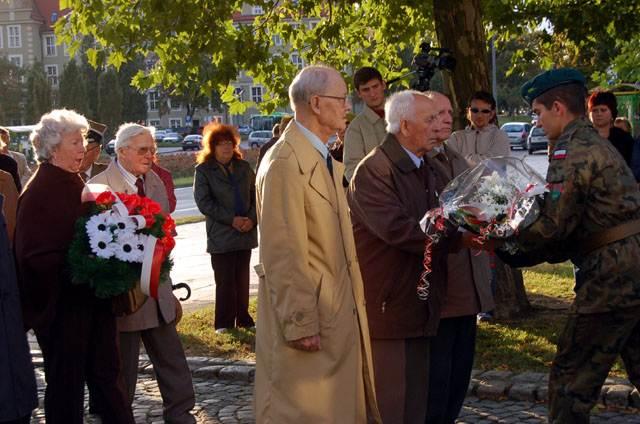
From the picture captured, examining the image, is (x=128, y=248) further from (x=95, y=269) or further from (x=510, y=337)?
(x=510, y=337)

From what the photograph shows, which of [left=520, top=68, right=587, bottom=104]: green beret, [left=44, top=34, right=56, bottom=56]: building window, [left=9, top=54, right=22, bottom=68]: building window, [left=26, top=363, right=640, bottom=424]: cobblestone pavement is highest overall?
[left=44, top=34, right=56, bottom=56]: building window

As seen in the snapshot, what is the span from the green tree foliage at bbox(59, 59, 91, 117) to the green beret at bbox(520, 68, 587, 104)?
3412 inches

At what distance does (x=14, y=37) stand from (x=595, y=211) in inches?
5161

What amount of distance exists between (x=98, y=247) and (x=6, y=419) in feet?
3.99

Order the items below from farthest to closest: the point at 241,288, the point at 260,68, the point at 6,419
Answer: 1. the point at 260,68
2. the point at 241,288
3. the point at 6,419

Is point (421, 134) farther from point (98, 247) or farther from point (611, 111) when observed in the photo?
point (611, 111)

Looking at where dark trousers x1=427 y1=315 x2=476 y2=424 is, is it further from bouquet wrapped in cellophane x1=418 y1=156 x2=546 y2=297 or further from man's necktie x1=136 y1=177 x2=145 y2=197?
man's necktie x1=136 y1=177 x2=145 y2=197

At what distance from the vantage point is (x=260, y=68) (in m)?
13.8

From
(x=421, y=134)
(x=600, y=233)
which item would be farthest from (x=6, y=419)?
(x=600, y=233)

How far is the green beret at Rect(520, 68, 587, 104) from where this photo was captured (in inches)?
219

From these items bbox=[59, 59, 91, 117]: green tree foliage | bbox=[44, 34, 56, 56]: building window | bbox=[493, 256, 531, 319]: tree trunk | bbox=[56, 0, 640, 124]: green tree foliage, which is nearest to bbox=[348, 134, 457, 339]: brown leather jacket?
bbox=[493, 256, 531, 319]: tree trunk

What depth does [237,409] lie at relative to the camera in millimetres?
7812

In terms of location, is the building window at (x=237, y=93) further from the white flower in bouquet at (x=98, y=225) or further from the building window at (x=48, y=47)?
the building window at (x=48, y=47)

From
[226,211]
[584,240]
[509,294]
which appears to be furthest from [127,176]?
[509,294]
